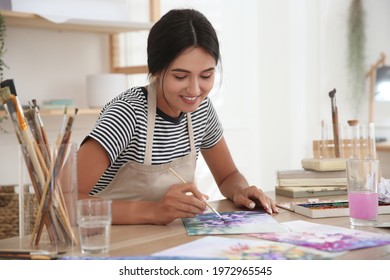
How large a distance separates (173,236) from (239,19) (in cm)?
291

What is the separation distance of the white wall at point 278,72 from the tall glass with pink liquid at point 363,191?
2.29 m

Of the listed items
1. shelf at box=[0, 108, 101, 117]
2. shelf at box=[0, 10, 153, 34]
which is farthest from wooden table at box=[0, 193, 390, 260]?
shelf at box=[0, 10, 153, 34]

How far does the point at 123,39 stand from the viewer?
3350mm

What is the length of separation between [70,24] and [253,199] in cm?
169

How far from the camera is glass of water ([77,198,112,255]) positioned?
1002mm

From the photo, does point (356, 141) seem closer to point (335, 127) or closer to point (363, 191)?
point (335, 127)

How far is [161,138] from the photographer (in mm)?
1684

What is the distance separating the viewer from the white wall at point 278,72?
3.77 m

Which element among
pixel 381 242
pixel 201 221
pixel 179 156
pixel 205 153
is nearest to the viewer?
pixel 381 242

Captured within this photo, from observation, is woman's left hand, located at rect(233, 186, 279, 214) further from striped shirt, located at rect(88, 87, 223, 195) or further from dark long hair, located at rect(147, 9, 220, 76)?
dark long hair, located at rect(147, 9, 220, 76)

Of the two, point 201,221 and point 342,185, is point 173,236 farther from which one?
point 342,185

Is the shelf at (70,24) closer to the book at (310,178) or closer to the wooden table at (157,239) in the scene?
the book at (310,178)

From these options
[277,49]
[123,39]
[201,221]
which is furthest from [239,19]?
[201,221]
